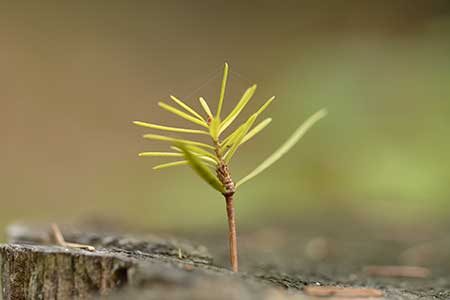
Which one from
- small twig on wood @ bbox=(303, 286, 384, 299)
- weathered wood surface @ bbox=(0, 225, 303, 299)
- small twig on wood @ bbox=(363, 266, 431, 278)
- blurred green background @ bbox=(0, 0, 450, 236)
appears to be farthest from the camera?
blurred green background @ bbox=(0, 0, 450, 236)

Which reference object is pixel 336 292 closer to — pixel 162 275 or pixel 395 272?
pixel 162 275

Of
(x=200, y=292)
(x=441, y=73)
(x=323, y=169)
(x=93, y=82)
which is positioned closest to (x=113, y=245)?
→ (x=200, y=292)

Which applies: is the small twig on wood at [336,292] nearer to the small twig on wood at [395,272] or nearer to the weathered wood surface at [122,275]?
the weathered wood surface at [122,275]

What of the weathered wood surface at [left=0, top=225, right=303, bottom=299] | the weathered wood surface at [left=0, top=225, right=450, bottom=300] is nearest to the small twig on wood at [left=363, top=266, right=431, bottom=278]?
the weathered wood surface at [left=0, top=225, right=450, bottom=300]

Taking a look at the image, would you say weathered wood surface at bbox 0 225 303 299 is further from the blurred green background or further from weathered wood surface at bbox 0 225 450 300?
the blurred green background

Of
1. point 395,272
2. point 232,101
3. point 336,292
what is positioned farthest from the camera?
point 232,101

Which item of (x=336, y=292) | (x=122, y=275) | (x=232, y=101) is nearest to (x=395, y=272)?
(x=336, y=292)
